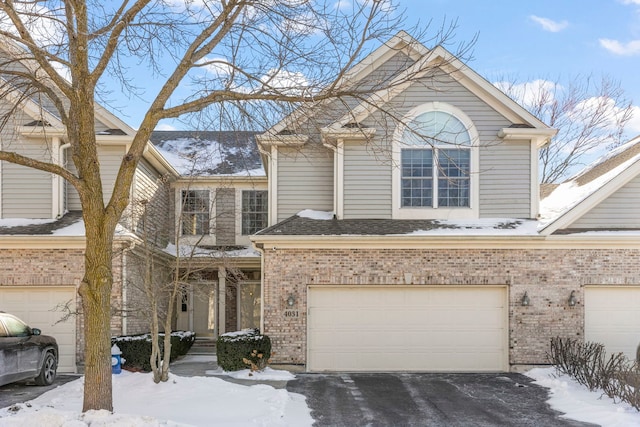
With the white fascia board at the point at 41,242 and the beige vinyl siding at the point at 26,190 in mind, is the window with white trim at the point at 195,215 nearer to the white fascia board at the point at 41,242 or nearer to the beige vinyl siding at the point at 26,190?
the beige vinyl siding at the point at 26,190

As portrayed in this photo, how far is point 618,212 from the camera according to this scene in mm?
13906

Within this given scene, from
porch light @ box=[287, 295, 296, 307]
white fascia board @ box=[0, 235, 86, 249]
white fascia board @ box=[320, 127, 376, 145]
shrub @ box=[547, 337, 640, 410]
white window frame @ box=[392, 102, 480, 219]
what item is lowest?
shrub @ box=[547, 337, 640, 410]

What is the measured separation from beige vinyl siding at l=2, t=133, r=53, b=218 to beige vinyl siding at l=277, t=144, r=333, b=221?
560 cm

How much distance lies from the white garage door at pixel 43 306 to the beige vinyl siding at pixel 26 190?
75.4 inches

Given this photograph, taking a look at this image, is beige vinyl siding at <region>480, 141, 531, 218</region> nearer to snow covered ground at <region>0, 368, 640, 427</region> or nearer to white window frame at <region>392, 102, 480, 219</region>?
white window frame at <region>392, 102, 480, 219</region>

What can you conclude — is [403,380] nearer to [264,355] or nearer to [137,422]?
[264,355]

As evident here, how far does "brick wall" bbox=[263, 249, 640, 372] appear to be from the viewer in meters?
13.5

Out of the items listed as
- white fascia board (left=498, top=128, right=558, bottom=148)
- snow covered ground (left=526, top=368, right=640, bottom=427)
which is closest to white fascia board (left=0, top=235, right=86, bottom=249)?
white fascia board (left=498, top=128, right=558, bottom=148)

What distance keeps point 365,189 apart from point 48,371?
7.82 m

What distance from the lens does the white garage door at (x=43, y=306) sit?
1382cm

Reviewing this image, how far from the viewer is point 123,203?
8.12 m

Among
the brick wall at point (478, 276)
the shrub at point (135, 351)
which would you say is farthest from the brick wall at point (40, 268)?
the brick wall at point (478, 276)

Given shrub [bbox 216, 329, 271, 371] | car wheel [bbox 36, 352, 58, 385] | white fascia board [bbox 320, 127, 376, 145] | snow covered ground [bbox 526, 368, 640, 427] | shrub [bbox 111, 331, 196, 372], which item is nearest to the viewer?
snow covered ground [bbox 526, 368, 640, 427]

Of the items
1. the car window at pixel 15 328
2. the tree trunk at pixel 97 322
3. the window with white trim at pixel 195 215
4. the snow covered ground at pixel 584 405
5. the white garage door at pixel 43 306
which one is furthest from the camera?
the window with white trim at pixel 195 215
